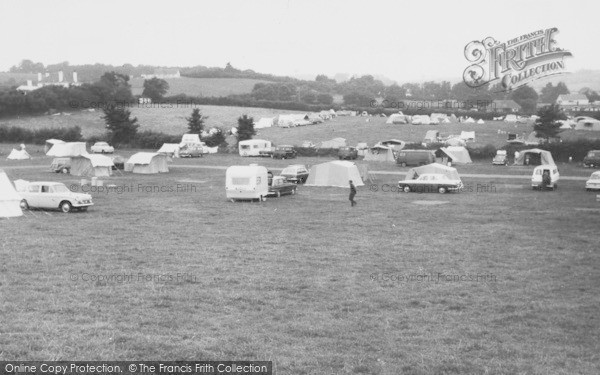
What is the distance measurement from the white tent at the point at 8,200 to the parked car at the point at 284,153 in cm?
3729

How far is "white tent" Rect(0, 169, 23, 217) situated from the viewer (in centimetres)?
2597

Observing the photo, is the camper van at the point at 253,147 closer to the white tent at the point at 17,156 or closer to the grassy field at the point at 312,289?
the white tent at the point at 17,156

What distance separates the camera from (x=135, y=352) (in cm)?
1007

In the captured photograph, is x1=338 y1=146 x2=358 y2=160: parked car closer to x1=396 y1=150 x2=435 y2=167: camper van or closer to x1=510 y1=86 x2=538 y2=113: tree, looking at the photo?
x1=396 y1=150 x2=435 y2=167: camper van

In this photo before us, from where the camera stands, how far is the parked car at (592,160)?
174 feet

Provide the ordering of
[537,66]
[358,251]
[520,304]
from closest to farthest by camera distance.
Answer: [520,304], [358,251], [537,66]

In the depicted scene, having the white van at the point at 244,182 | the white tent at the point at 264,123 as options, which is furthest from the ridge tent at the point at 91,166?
the white tent at the point at 264,123

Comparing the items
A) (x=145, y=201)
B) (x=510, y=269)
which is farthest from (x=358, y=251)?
(x=145, y=201)

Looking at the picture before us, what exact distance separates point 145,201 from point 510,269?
2067 centimetres

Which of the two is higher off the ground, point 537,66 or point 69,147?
point 537,66

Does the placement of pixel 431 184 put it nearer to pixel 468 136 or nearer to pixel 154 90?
pixel 468 136

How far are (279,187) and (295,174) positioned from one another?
6.91 meters

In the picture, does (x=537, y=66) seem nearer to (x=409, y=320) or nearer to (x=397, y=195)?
(x=397, y=195)

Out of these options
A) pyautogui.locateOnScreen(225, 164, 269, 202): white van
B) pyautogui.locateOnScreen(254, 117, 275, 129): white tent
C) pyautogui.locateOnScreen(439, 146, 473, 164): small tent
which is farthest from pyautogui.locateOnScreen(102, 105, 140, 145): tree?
pyautogui.locateOnScreen(225, 164, 269, 202): white van
